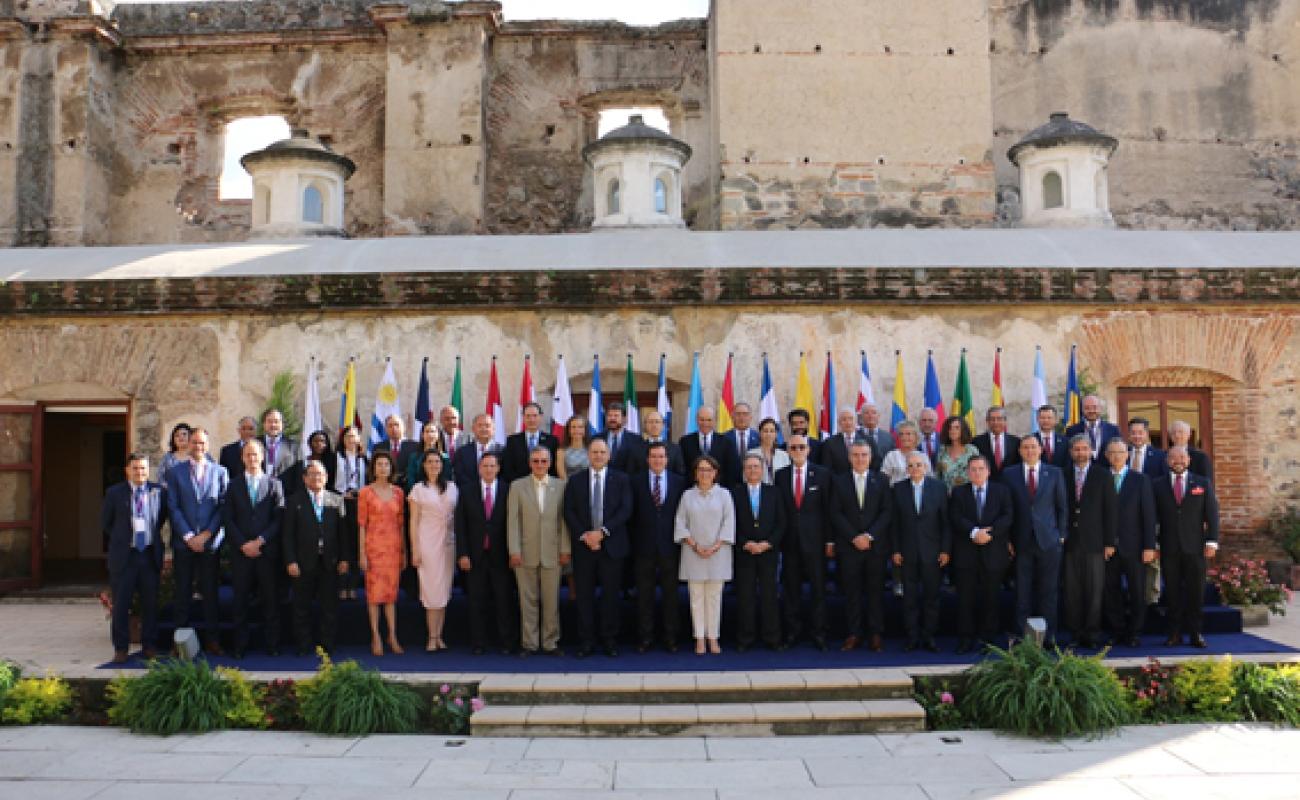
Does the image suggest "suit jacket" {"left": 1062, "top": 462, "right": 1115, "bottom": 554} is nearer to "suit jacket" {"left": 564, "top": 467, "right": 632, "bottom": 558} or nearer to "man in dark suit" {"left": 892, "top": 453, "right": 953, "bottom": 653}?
"man in dark suit" {"left": 892, "top": 453, "right": 953, "bottom": 653}

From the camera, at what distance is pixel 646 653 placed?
7.53 m

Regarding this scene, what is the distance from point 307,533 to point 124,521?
134 centimetres

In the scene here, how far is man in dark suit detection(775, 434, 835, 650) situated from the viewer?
7586 mm

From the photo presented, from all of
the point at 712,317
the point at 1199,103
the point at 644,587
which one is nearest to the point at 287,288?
the point at 712,317

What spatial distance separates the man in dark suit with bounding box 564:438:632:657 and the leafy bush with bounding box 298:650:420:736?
61.0 inches

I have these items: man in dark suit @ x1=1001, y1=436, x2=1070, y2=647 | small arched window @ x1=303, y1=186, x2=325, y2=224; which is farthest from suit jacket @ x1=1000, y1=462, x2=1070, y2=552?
small arched window @ x1=303, y1=186, x2=325, y2=224

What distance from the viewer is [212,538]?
7629 millimetres

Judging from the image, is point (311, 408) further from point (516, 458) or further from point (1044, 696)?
point (1044, 696)

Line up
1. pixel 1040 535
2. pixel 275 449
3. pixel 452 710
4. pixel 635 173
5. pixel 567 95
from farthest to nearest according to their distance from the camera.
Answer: pixel 567 95 < pixel 635 173 < pixel 275 449 < pixel 1040 535 < pixel 452 710

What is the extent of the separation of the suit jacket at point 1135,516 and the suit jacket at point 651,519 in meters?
3.30

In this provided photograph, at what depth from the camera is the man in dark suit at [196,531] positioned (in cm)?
760

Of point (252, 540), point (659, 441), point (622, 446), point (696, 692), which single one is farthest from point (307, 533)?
point (696, 692)

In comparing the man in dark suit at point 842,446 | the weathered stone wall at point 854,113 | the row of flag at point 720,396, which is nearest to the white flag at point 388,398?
the row of flag at point 720,396

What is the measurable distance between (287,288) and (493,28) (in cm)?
885
